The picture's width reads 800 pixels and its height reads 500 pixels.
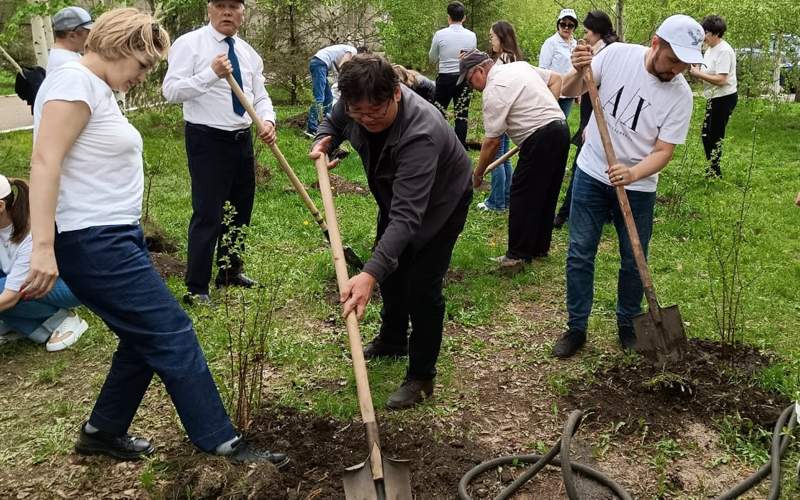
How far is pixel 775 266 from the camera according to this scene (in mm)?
5551

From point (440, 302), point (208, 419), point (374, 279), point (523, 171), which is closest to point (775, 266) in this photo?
point (523, 171)

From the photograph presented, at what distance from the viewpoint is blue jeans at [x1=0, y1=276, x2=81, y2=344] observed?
4.23 m

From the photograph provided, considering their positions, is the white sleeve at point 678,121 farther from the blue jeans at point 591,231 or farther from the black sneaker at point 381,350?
the black sneaker at point 381,350

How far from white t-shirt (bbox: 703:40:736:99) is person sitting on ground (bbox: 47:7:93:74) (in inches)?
263

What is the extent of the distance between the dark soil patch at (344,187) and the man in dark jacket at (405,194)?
394 centimetres

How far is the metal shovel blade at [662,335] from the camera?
3.83 metres

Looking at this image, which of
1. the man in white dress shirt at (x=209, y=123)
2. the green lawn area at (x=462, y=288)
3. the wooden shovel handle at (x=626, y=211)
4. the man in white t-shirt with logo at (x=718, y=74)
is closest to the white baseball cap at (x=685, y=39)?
the wooden shovel handle at (x=626, y=211)

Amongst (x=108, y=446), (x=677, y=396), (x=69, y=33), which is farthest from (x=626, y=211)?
(x=69, y=33)

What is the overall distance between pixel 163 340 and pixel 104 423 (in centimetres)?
65

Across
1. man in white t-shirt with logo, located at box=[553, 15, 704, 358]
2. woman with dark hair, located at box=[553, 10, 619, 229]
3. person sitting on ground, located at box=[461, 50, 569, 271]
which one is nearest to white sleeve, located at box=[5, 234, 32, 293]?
person sitting on ground, located at box=[461, 50, 569, 271]

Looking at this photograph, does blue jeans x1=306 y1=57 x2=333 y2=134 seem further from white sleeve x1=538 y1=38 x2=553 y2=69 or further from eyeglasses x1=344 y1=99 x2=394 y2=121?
eyeglasses x1=344 y1=99 x2=394 y2=121

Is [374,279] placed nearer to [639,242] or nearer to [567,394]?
[567,394]

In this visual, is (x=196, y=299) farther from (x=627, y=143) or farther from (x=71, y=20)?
(x=627, y=143)

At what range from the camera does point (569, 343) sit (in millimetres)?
4195
